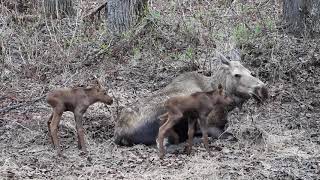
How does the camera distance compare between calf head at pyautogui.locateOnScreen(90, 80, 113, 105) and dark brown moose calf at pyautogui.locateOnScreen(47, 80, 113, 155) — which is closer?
dark brown moose calf at pyautogui.locateOnScreen(47, 80, 113, 155)

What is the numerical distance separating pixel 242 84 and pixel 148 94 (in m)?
1.92

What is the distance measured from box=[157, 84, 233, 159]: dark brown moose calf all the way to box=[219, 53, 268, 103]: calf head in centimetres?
72

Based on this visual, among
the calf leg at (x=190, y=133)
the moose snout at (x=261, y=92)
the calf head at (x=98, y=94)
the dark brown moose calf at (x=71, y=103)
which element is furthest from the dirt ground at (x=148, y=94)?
the calf head at (x=98, y=94)

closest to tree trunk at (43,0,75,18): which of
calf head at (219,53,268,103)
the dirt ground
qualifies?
the dirt ground

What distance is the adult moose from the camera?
8172 millimetres

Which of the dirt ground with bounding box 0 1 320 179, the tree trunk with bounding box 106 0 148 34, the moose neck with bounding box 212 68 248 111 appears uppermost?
the tree trunk with bounding box 106 0 148 34

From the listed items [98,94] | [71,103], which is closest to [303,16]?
[98,94]

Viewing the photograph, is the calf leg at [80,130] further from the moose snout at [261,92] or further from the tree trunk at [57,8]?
the tree trunk at [57,8]

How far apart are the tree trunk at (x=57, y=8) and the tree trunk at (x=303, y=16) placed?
480 cm

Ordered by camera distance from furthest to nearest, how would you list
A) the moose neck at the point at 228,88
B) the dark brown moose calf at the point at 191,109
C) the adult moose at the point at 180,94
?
the moose neck at the point at 228,88 < the adult moose at the point at 180,94 < the dark brown moose calf at the point at 191,109

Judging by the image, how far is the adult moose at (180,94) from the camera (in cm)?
817

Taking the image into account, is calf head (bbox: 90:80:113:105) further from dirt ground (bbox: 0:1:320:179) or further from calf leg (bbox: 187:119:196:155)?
calf leg (bbox: 187:119:196:155)

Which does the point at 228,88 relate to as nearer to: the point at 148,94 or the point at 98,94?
the point at 148,94

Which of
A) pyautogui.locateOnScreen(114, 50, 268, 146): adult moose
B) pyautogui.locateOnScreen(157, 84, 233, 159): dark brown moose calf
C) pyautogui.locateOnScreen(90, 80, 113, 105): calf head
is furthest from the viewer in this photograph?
pyautogui.locateOnScreen(114, 50, 268, 146): adult moose
